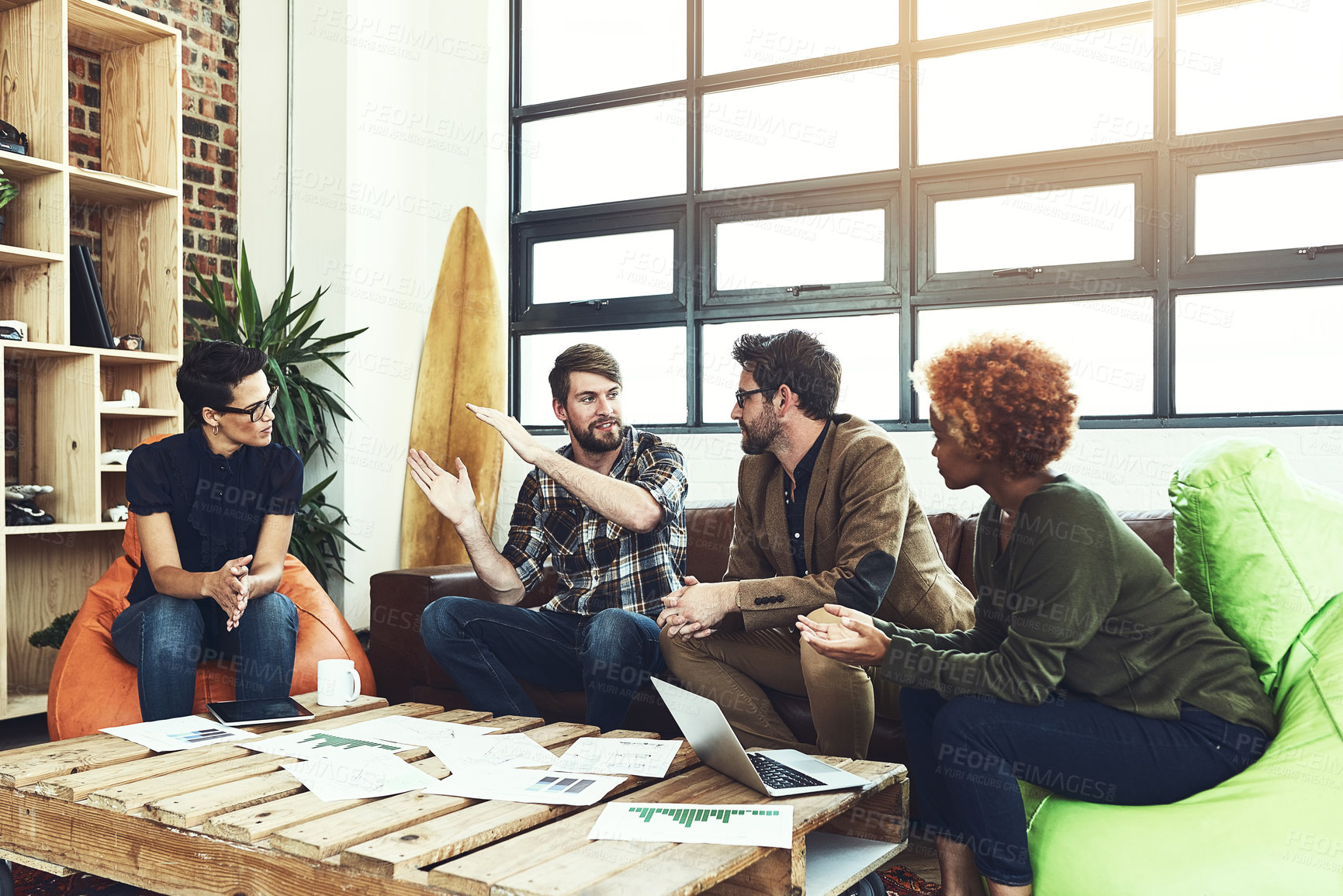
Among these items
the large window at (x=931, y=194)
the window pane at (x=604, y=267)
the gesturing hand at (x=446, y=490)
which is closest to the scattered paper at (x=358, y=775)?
the gesturing hand at (x=446, y=490)

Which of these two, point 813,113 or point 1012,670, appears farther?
point 813,113

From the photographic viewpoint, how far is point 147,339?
3.70 m

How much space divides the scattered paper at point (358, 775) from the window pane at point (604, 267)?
2662 mm

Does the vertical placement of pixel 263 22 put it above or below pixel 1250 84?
above

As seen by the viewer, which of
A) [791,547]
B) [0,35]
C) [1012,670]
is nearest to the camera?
[1012,670]

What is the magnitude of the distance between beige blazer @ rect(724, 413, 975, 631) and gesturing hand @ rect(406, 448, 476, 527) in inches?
30.5

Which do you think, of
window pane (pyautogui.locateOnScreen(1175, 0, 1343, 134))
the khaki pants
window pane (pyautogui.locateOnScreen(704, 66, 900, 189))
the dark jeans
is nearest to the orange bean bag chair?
the khaki pants

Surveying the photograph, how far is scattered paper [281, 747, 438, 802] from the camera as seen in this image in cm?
150

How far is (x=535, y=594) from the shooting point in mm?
3246

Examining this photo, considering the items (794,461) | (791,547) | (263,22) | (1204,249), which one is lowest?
(791,547)

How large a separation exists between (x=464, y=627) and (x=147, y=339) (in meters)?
1.96

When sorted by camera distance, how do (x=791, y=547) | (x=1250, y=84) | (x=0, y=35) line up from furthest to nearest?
Answer: (x=0, y=35) → (x=1250, y=84) → (x=791, y=547)

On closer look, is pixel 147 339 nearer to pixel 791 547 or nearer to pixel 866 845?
pixel 791 547

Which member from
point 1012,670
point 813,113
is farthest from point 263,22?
point 1012,670
